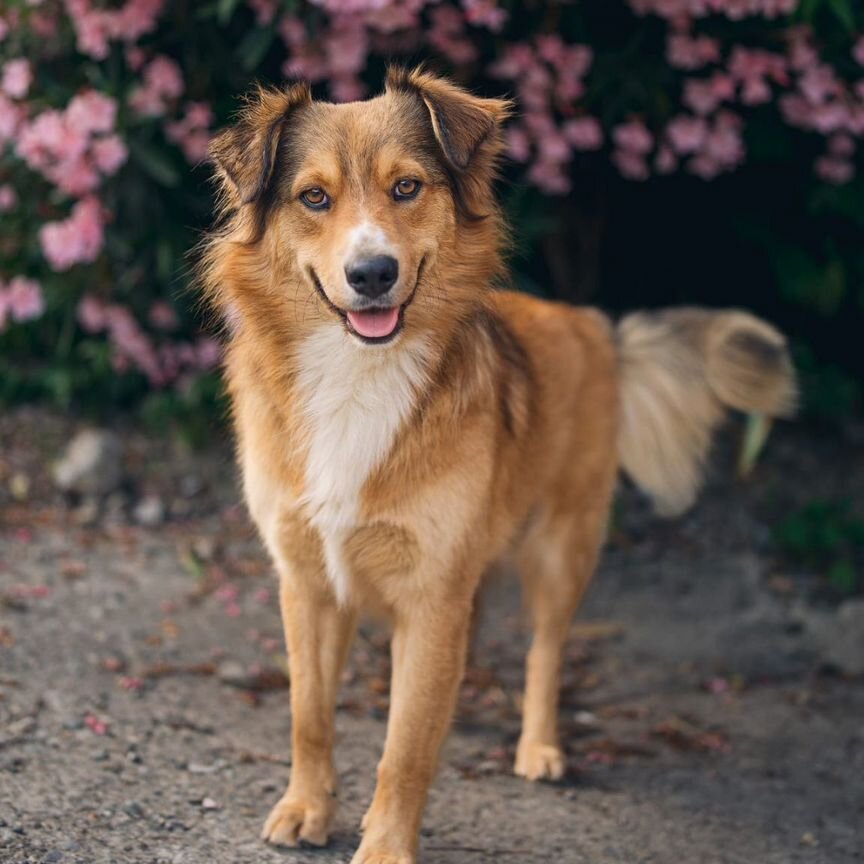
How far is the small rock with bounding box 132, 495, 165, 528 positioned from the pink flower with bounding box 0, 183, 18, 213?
60.9 inches

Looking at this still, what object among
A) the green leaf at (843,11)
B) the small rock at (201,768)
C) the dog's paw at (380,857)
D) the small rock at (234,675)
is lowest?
the small rock at (234,675)

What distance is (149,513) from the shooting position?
654 cm

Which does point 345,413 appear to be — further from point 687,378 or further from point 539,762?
point 687,378

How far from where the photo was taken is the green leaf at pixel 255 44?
→ 221 inches

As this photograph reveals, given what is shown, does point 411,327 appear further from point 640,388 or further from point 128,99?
point 128,99

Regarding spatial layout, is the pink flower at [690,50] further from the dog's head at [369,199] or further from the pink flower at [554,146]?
the dog's head at [369,199]

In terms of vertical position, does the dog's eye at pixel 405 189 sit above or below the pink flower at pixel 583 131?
below

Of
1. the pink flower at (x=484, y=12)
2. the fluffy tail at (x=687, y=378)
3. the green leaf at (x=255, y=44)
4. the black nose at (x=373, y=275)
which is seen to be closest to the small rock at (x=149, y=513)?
the green leaf at (x=255, y=44)

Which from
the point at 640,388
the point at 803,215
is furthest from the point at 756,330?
the point at 803,215

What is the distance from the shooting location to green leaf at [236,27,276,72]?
5.62 meters

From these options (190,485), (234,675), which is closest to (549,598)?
(234,675)

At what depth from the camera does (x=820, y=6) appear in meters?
5.88

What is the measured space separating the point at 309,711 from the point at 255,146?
1622mm

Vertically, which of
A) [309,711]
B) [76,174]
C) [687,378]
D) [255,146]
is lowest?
[309,711]
